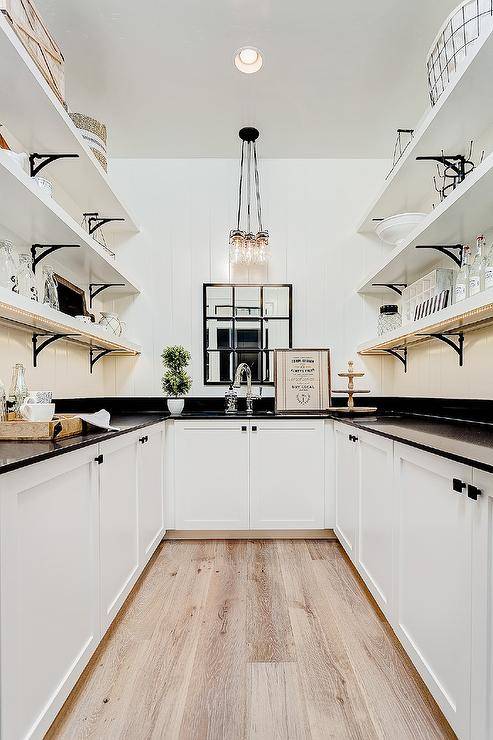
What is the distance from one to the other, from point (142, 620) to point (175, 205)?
2.83 metres

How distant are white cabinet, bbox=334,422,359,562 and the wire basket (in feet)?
5.35

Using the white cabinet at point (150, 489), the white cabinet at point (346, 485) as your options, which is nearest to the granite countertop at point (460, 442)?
the white cabinet at point (346, 485)

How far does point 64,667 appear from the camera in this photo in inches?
53.4

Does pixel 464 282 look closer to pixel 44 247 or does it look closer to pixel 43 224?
pixel 43 224

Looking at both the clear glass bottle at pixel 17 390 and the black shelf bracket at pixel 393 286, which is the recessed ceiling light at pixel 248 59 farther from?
the clear glass bottle at pixel 17 390

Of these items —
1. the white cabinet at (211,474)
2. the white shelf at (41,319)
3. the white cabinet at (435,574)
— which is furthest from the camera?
the white cabinet at (211,474)

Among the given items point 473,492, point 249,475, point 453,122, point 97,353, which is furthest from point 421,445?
point 97,353

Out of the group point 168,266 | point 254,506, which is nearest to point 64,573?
point 254,506

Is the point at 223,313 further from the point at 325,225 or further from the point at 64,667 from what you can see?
the point at 64,667

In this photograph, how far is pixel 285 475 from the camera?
296 cm

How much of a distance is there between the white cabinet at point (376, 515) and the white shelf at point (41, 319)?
1.48m

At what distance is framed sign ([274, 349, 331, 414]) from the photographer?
3.38 metres

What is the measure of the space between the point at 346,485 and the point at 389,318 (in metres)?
1.30

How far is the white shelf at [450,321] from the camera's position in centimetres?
169
